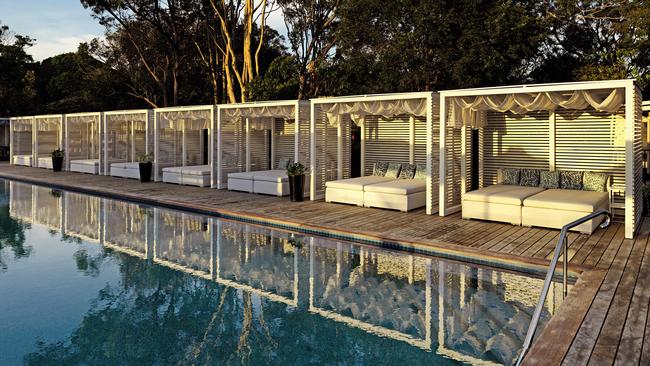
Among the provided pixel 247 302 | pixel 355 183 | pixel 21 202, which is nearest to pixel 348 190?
pixel 355 183

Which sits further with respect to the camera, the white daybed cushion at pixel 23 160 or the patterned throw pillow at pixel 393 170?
the white daybed cushion at pixel 23 160

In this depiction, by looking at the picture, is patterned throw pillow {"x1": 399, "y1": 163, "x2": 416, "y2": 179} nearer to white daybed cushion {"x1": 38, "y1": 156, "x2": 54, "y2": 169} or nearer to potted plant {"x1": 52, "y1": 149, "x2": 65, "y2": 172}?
potted plant {"x1": 52, "y1": 149, "x2": 65, "y2": 172}

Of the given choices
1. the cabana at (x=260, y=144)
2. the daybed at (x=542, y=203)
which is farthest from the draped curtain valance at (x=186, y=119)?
the daybed at (x=542, y=203)

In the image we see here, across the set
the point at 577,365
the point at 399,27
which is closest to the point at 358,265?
the point at 577,365

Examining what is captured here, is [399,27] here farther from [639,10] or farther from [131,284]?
[131,284]

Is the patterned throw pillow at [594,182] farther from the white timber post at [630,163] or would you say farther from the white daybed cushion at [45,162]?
the white daybed cushion at [45,162]

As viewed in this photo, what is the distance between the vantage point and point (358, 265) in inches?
276

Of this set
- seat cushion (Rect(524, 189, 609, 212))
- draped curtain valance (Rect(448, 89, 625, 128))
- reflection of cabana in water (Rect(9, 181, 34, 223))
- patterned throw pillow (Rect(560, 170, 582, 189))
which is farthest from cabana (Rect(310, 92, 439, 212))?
reflection of cabana in water (Rect(9, 181, 34, 223))

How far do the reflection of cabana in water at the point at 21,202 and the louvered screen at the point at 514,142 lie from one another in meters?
10.2

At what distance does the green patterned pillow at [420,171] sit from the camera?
1183 cm

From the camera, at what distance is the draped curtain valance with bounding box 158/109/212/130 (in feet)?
50.5

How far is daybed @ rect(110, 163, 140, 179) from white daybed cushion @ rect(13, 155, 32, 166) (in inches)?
333

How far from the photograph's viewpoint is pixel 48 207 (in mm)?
12430

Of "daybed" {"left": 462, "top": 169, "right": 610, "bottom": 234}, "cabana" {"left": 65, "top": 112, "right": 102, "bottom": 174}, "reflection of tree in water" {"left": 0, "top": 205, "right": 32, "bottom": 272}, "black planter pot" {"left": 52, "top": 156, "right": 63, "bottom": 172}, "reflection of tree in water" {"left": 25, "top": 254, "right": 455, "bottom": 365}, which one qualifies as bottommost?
"reflection of tree in water" {"left": 25, "top": 254, "right": 455, "bottom": 365}
